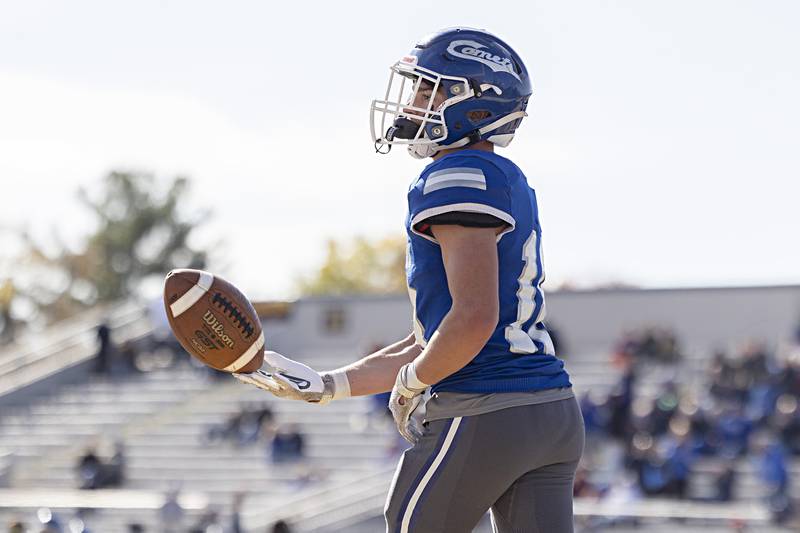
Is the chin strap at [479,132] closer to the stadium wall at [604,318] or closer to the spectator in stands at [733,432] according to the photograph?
the spectator in stands at [733,432]

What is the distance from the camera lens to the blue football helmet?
4.05 meters

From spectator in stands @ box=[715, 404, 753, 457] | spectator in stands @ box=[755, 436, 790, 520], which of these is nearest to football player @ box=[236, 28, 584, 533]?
spectator in stands @ box=[755, 436, 790, 520]

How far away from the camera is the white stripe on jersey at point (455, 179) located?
12.4 feet

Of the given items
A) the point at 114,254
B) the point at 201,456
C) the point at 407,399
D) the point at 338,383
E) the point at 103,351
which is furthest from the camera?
the point at 114,254

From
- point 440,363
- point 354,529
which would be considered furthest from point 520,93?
point 354,529

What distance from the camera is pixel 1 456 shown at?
2233 centimetres

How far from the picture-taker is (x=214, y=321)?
13.8 ft

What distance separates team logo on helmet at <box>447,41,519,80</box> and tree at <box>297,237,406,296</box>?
54.1 metres

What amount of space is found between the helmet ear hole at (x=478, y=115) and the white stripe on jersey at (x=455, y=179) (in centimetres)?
28

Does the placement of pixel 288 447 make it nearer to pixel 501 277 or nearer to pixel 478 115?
pixel 478 115

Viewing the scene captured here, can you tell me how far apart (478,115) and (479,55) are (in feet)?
0.59

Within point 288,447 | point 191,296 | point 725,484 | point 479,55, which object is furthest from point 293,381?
point 288,447

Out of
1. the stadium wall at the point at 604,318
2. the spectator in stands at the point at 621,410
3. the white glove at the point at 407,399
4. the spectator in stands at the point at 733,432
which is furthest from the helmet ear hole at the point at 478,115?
the stadium wall at the point at 604,318

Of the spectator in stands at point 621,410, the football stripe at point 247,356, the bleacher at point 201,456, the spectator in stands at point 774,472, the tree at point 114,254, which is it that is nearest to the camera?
the football stripe at point 247,356
